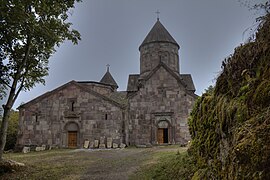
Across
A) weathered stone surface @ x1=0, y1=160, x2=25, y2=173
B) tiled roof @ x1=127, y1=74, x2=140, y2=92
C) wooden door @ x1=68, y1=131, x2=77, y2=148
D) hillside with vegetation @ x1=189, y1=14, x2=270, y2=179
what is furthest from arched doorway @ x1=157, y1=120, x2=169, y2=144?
hillside with vegetation @ x1=189, y1=14, x2=270, y2=179

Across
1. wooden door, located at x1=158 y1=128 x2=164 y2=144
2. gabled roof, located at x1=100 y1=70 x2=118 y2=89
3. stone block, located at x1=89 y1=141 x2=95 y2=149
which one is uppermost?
gabled roof, located at x1=100 y1=70 x2=118 y2=89

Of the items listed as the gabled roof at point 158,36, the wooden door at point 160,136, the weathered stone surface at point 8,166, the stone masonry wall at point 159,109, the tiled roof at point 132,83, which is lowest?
the weathered stone surface at point 8,166

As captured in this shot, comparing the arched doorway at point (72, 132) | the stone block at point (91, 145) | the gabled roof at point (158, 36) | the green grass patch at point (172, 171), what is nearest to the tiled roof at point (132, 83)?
the gabled roof at point (158, 36)

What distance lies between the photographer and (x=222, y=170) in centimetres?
457

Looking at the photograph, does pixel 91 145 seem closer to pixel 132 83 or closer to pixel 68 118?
pixel 68 118

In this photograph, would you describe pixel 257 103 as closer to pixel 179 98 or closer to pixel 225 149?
pixel 225 149

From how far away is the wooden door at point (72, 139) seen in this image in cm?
2552

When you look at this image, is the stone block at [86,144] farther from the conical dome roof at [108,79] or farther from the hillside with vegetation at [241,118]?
the hillside with vegetation at [241,118]

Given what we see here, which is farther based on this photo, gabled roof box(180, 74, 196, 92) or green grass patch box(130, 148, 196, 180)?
gabled roof box(180, 74, 196, 92)

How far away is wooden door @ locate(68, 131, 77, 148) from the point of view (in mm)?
25522

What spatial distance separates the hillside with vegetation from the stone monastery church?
759 inches

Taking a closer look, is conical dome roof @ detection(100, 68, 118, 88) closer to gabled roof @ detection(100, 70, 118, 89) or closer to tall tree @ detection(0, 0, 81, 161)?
gabled roof @ detection(100, 70, 118, 89)

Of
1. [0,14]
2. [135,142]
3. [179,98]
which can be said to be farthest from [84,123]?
[0,14]

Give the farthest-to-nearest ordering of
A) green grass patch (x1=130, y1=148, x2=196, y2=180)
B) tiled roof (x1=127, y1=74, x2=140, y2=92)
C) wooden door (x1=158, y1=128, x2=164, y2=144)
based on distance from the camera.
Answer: tiled roof (x1=127, y1=74, x2=140, y2=92) < wooden door (x1=158, y1=128, x2=164, y2=144) < green grass patch (x1=130, y1=148, x2=196, y2=180)
